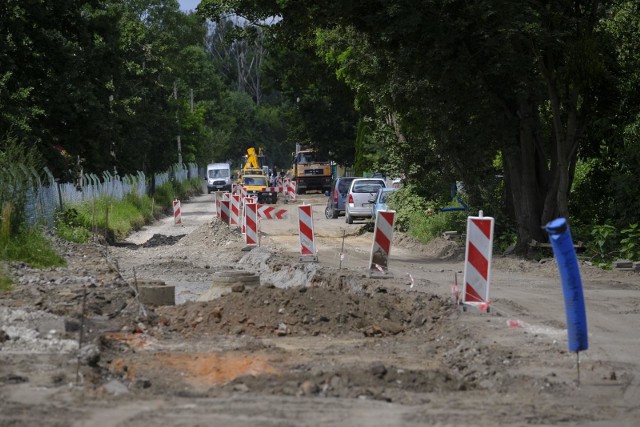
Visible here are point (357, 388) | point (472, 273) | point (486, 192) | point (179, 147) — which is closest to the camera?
point (357, 388)

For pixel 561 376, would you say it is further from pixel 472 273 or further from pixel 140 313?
pixel 140 313

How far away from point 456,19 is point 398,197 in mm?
14502

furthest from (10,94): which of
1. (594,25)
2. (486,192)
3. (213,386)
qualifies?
(213,386)

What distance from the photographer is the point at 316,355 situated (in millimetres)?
10672

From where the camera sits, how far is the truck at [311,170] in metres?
78.2

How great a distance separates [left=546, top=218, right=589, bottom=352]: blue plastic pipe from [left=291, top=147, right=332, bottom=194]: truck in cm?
6857

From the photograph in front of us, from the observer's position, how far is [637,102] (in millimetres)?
24531

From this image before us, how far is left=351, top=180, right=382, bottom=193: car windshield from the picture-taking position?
4228 centimetres

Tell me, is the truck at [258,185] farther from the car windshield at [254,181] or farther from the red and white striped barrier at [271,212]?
the red and white striped barrier at [271,212]

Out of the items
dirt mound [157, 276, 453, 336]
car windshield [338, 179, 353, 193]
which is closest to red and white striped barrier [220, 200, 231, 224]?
car windshield [338, 179, 353, 193]

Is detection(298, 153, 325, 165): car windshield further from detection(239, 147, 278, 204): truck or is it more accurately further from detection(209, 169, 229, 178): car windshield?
detection(209, 169, 229, 178): car windshield

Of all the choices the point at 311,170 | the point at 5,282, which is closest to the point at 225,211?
the point at 5,282

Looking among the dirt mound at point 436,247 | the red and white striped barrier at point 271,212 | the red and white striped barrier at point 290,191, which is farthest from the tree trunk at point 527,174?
the red and white striped barrier at point 290,191

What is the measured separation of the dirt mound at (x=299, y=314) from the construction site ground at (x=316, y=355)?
3 centimetres
